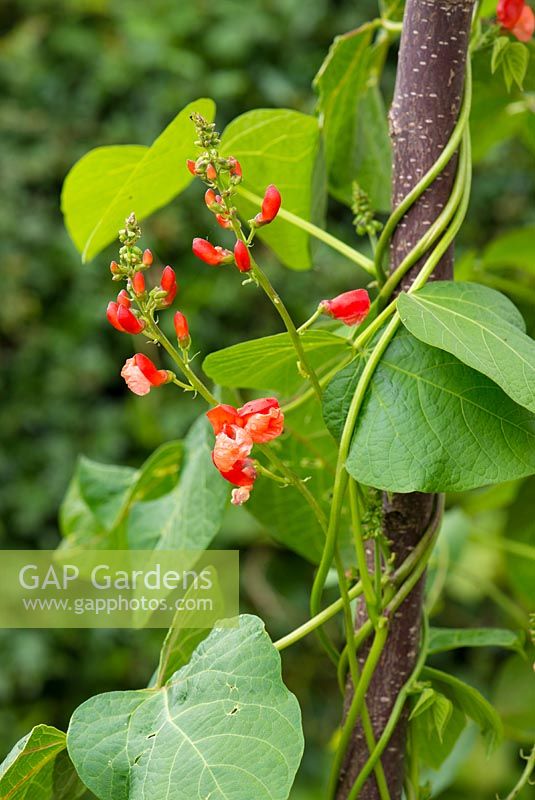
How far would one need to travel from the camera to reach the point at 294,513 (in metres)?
0.64

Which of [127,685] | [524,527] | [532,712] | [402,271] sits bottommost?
[127,685]

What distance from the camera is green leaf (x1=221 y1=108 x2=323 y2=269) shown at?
0.58 metres

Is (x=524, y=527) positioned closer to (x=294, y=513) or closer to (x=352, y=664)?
(x=294, y=513)

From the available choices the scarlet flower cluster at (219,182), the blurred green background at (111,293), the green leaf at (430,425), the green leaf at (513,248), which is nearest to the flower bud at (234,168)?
the scarlet flower cluster at (219,182)

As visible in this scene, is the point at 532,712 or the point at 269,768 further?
the point at 532,712

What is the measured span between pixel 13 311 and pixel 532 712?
134 centimetres

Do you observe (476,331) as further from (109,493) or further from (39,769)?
(109,493)

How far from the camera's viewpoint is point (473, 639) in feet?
1.85

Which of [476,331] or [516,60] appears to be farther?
[516,60]

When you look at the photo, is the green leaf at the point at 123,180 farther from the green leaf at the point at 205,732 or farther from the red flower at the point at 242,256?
the green leaf at the point at 205,732

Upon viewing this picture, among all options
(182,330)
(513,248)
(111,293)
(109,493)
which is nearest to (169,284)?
(182,330)

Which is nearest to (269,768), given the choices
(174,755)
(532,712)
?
(174,755)

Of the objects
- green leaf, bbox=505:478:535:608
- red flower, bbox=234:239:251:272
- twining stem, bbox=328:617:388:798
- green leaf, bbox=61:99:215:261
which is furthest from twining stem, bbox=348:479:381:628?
green leaf, bbox=505:478:535:608

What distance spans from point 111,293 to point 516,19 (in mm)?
1433
